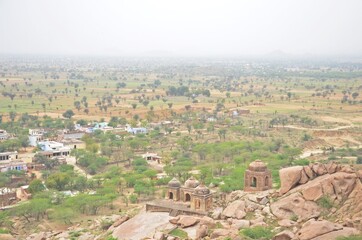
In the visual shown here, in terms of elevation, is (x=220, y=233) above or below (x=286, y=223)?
below

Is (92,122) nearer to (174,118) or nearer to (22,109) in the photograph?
(174,118)

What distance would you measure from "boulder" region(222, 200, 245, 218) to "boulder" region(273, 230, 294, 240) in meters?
4.32

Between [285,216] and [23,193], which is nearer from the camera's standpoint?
[285,216]

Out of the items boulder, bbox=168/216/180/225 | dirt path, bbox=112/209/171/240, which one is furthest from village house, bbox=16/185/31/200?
boulder, bbox=168/216/180/225

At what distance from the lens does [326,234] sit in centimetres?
2184

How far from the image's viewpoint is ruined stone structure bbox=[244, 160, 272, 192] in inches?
1262

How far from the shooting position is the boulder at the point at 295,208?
26.0 m

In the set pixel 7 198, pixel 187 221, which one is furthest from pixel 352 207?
pixel 7 198

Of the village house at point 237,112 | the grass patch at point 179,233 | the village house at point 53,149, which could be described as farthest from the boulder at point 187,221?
the village house at point 237,112

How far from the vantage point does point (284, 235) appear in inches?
910

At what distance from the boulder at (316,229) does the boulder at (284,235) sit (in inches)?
13.0

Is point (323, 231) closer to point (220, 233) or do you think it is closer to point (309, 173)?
point (220, 233)

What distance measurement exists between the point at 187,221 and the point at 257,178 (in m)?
6.72

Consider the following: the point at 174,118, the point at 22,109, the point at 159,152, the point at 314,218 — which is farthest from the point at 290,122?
the point at 314,218
